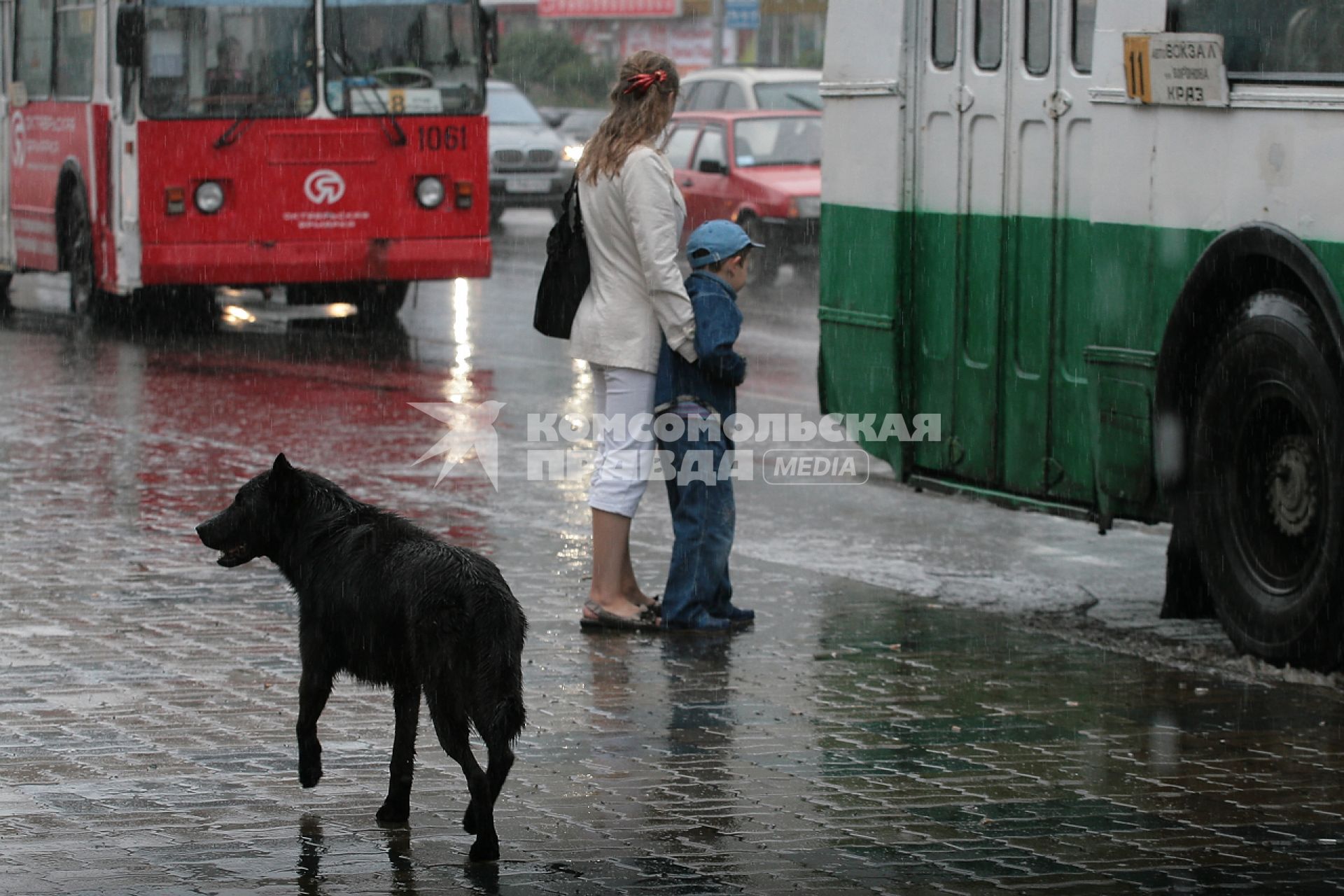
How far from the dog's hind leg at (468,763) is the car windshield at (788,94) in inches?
849

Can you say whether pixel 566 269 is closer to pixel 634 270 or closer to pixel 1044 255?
pixel 634 270

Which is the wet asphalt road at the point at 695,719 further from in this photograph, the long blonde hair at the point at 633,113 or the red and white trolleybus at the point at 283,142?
the red and white trolleybus at the point at 283,142

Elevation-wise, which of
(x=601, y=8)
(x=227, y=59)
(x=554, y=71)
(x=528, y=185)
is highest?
(x=601, y=8)

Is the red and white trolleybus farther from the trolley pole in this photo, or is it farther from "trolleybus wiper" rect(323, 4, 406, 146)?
the trolley pole

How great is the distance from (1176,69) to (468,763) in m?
3.60

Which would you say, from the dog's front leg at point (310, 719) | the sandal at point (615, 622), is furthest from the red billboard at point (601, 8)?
the dog's front leg at point (310, 719)

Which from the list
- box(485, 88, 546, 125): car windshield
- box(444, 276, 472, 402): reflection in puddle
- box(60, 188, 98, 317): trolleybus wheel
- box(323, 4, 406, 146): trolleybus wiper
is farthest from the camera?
box(485, 88, 546, 125): car windshield

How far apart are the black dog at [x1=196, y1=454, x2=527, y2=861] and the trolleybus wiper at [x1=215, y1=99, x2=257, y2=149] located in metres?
11.5

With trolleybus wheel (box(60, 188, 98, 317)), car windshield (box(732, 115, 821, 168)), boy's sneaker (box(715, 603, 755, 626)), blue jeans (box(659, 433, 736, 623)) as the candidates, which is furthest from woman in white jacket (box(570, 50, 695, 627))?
car windshield (box(732, 115, 821, 168))

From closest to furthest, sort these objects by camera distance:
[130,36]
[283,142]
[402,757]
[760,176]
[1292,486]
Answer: [402,757], [1292,486], [130,36], [283,142], [760,176]

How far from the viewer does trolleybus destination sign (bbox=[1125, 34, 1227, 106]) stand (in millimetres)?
7289

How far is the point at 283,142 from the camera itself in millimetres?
17062

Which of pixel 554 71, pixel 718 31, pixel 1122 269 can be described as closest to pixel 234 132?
pixel 1122 269

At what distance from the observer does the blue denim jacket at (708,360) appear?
779 centimetres
